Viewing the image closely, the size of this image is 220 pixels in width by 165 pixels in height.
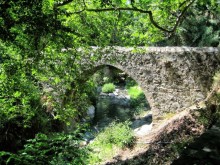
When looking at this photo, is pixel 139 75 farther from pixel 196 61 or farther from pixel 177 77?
pixel 196 61

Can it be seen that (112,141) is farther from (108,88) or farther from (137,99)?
(108,88)

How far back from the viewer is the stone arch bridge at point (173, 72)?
8914 millimetres

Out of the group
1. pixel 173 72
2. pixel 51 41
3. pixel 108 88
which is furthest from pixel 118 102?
pixel 51 41

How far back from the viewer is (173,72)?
362 inches

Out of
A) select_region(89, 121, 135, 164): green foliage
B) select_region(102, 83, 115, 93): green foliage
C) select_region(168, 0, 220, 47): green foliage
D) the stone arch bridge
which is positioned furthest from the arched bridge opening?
select_region(168, 0, 220, 47): green foliage

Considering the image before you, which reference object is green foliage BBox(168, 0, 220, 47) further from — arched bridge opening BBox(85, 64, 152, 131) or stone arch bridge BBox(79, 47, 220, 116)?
stone arch bridge BBox(79, 47, 220, 116)

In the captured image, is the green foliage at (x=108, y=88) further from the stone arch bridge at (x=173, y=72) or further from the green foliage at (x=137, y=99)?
the stone arch bridge at (x=173, y=72)

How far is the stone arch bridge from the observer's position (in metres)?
8.91

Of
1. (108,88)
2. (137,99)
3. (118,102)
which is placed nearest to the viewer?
(137,99)

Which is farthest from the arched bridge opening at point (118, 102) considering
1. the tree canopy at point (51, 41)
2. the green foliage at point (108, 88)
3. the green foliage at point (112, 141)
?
the tree canopy at point (51, 41)

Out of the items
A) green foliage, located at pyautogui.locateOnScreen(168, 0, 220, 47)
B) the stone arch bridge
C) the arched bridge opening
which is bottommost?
the arched bridge opening

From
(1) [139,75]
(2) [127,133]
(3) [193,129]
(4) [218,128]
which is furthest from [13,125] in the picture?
(4) [218,128]

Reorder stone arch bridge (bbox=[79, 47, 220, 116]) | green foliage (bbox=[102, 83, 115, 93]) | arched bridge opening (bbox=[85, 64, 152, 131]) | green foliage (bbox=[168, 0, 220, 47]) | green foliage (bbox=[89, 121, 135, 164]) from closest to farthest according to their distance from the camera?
green foliage (bbox=[89, 121, 135, 164]) → stone arch bridge (bbox=[79, 47, 220, 116]) → arched bridge opening (bbox=[85, 64, 152, 131]) → green foliage (bbox=[168, 0, 220, 47]) → green foliage (bbox=[102, 83, 115, 93])

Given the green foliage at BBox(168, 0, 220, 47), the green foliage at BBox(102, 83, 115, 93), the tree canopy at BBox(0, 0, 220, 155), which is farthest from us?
the green foliage at BBox(102, 83, 115, 93)
